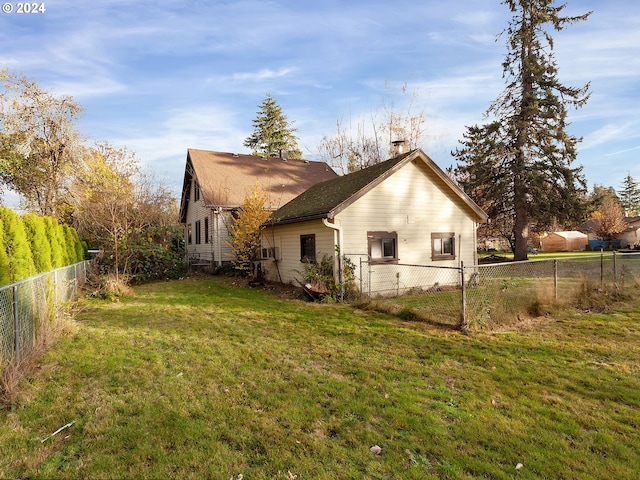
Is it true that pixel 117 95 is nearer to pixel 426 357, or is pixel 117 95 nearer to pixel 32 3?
pixel 32 3

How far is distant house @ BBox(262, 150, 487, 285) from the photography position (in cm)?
1152

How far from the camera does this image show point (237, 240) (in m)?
13.9

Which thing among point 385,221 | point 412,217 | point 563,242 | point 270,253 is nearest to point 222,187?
point 270,253

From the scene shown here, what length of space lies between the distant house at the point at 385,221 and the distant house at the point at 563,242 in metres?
31.8

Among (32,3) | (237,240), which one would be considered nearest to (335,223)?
(237,240)

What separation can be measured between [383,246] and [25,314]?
32.0 feet

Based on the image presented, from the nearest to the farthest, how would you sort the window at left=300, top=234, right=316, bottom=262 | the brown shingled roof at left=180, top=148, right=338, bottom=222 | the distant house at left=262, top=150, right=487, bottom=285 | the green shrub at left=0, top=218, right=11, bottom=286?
the green shrub at left=0, top=218, right=11, bottom=286, the distant house at left=262, top=150, right=487, bottom=285, the window at left=300, top=234, right=316, bottom=262, the brown shingled roof at left=180, top=148, right=338, bottom=222

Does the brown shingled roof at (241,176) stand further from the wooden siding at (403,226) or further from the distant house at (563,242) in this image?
the distant house at (563,242)

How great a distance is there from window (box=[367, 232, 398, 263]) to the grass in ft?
16.0

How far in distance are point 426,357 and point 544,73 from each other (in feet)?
78.5

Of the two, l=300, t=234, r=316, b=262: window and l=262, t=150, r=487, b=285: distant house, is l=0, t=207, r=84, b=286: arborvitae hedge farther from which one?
l=300, t=234, r=316, b=262: window

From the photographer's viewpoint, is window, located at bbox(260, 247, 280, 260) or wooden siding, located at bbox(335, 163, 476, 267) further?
window, located at bbox(260, 247, 280, 260)

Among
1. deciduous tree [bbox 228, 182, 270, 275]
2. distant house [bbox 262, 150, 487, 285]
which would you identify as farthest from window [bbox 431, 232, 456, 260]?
deciduous tree [bbox 228, 182, 270, 275]

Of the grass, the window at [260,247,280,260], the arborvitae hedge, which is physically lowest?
the grass
